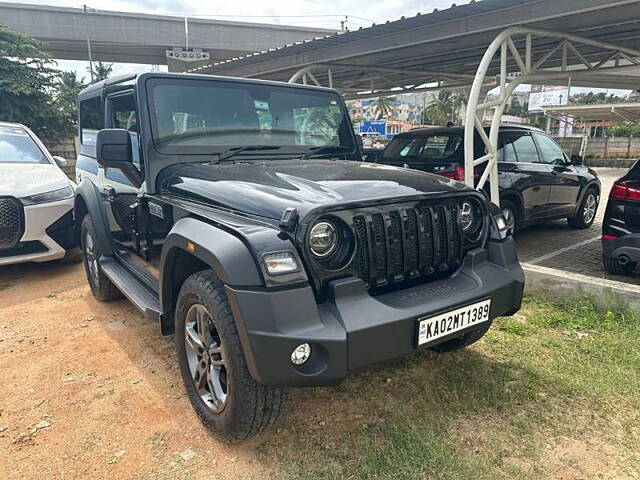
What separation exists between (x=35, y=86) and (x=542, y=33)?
16.7 meters

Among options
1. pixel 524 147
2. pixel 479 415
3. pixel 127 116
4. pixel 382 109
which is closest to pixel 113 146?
pixel 127 116

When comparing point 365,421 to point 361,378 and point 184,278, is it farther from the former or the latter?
point 184,278

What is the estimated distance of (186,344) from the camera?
267cm

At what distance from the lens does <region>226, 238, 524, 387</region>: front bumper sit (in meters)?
1.97

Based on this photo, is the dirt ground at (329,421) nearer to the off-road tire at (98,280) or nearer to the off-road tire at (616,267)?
the off-road tire at (98,280)

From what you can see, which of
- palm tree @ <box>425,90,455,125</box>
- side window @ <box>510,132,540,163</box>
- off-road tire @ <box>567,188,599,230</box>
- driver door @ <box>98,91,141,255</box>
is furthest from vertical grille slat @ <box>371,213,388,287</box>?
palm tree @ <box>425,90,455,125</box>

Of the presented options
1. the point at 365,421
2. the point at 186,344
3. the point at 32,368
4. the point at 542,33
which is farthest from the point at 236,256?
the point at 542,33

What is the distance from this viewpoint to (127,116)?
3443 mm

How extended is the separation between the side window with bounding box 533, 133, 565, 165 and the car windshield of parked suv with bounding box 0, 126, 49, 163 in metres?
6.94

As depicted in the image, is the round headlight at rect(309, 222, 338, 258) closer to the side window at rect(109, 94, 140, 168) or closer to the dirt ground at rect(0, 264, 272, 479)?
the dirt ground at rect(0, 264, 272, 479)

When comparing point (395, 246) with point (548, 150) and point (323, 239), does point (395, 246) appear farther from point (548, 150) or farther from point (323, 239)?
point (548, 150)

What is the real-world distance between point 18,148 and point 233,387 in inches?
214

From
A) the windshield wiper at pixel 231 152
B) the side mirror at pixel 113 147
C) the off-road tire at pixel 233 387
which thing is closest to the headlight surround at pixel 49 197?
the side mirror at pixel 113 147

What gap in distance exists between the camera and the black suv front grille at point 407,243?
2318 millimetres
